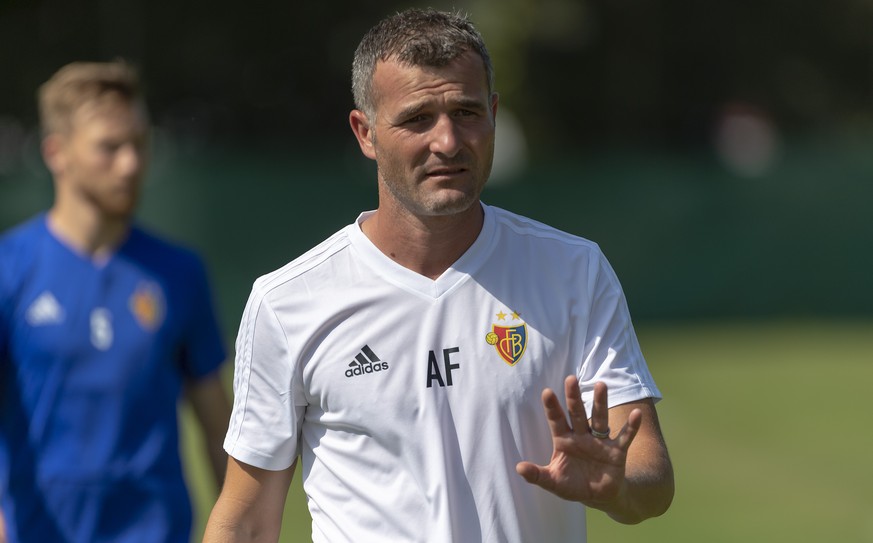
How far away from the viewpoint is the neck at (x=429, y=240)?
4309 mm

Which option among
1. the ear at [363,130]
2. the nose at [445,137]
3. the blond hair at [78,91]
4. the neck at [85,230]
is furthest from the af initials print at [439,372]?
the blond hair at [78,91]

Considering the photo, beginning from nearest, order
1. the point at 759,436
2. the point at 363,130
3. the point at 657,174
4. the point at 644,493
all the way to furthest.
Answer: the point at 644,493, the point at 363,130, the point at 759,436, the point at 657,174

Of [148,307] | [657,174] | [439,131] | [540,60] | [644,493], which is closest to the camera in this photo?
[644,493]

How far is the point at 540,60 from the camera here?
3372cm

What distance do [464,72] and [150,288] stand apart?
7.85ft

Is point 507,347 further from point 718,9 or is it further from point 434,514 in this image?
point 718,9

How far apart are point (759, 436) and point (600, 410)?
10.8m

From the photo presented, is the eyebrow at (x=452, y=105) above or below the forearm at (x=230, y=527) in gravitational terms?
above

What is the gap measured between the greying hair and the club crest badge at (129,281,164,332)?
2017mm

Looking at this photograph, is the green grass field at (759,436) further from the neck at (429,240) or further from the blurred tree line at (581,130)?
the neck at (429,240)

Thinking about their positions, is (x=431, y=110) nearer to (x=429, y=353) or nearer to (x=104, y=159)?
(x=429, y=353)

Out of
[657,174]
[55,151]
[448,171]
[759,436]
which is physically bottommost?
[759,436]

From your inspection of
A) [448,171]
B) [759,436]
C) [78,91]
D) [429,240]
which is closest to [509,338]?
[429,240]

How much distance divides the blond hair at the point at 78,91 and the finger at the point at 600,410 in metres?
3.20
